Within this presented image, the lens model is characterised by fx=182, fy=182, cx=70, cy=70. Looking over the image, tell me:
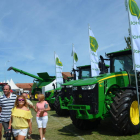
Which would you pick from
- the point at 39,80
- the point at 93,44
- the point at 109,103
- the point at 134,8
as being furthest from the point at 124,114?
the point at 39,80

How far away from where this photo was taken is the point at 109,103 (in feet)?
17.6

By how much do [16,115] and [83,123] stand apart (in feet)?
9.57

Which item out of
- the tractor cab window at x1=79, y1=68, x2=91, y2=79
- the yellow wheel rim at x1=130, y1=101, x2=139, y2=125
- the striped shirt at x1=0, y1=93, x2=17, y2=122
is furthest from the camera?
the tractor cab window at x1=79, y1=68, x2=91, y2=79

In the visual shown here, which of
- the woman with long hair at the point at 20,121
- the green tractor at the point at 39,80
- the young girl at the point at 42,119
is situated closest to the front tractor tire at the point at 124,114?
the young girl at the point at 42,119

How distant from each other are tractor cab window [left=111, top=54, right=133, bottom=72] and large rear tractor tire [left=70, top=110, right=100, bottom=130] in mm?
2095

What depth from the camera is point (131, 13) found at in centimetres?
632

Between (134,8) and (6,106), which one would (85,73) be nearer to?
(134,8)

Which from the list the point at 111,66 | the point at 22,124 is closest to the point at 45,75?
the point at 111,66

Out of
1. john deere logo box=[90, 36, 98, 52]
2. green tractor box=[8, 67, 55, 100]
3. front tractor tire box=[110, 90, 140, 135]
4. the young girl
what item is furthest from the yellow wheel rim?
green tractor box=[8, 67, 55, 100]

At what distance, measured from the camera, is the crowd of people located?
11.9 ft

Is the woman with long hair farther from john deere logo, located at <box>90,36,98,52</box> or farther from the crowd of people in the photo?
john deere logo, located at <box>90,36,98,52</box>

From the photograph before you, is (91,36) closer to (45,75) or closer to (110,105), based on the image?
(110,105)

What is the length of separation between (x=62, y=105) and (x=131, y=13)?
5.23 metres

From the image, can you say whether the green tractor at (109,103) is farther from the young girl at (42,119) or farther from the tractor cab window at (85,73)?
the tractor cab window at (85,73)
